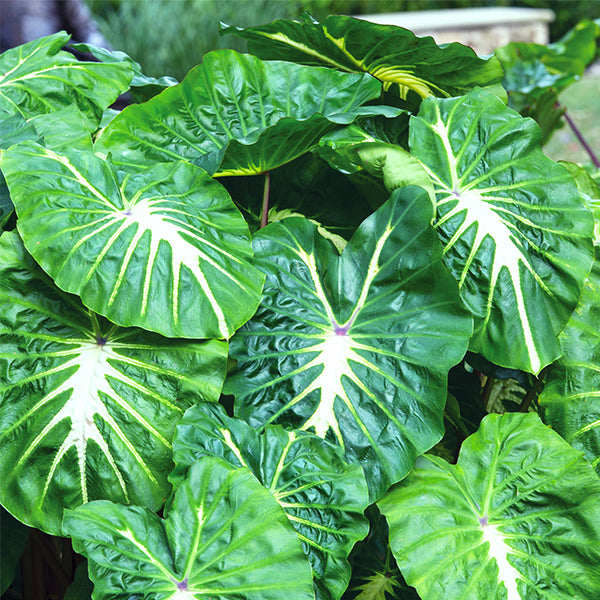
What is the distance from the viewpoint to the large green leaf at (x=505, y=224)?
97 centimetres

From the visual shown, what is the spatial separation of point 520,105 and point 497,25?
14.5ft

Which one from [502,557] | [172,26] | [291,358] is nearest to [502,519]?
[502,557]

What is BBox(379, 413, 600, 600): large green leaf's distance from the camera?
2.80ft

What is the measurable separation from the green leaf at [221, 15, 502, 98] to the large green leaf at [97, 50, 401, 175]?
7 cm

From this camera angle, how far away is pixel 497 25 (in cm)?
606

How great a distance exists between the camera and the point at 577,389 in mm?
1021

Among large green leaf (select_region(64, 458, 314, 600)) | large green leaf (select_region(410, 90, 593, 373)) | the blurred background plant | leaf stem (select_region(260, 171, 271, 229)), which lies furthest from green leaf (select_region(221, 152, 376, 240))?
the blurred background plant

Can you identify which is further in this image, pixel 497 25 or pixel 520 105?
pixel 497 25

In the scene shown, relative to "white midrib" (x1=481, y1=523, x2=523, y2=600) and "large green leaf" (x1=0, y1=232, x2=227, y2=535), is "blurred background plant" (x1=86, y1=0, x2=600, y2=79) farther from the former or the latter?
"white midrib" (x1=481, y1=523, x2=523, y2=600)

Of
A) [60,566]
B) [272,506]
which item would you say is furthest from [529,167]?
[60,566]

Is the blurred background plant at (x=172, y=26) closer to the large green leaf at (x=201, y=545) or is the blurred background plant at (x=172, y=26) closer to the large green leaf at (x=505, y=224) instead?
the large green leaf at (x=505, y=224)

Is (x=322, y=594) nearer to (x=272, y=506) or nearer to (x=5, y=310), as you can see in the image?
(x=272, y=506)

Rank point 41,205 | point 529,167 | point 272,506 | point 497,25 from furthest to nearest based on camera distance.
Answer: point 497,25, point 529,167, point 41,205, point 272,506

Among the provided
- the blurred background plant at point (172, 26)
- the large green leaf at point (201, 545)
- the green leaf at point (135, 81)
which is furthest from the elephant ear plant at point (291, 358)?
the blurred background plant at point (172, 26)
